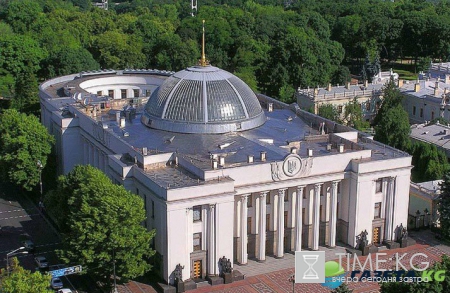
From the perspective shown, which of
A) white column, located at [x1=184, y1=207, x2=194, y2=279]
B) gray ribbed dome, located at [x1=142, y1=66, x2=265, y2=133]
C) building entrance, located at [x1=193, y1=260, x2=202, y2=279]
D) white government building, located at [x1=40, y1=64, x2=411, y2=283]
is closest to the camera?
white column, located at [x1=184, y1=207, x2=194, y2=279]

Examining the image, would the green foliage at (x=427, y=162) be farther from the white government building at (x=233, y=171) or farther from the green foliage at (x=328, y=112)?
the green foliage at (x=328, y=112)

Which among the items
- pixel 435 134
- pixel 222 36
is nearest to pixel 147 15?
pixel 222 36

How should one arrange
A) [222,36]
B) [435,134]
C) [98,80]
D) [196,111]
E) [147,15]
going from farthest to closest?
1. [147,15]
2. [222,36]
3. [98,80]
4. [435,134]
5. [196,111]

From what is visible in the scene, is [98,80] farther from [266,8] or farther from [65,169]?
[266,8]

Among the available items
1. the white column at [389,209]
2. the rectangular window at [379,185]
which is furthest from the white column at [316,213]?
the white column at [389,209]

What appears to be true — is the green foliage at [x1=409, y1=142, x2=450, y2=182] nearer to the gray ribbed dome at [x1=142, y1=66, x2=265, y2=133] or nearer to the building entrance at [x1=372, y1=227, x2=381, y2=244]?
the building entrance at [x1=372, y1=227, x2=381, y2=244]

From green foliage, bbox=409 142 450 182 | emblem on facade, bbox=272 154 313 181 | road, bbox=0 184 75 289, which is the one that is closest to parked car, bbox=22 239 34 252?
road, bbox=0 184 75 289

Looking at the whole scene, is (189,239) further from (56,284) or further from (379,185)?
(379,185)

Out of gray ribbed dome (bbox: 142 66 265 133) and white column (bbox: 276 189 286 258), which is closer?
white column (bbox: 276 189 286 258)
